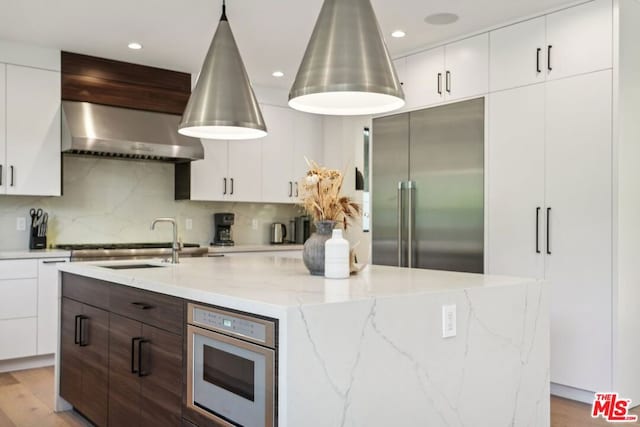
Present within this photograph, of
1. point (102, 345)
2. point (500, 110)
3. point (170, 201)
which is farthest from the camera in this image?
point (170, 201)

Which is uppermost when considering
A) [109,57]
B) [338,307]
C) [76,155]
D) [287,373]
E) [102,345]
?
[109,57]

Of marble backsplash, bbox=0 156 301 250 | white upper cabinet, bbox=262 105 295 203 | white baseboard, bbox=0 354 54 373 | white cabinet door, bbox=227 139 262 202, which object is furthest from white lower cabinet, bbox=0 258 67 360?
white upper cabinet, bbox=262 105 295 203

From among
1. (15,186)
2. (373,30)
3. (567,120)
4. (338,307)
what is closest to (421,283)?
(338,307)

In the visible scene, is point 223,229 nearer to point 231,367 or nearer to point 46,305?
point 46,305

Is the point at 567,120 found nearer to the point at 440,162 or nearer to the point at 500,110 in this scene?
the point at 500,110

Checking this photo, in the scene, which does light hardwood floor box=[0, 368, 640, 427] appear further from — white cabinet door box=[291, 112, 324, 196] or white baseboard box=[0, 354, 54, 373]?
white cabinet door box=[291, 112, 324, 196]

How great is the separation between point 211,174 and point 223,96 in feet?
9.41

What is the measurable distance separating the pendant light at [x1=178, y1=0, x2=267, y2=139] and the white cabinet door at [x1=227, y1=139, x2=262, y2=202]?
2823mm

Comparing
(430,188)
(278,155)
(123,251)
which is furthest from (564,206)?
(123,251)

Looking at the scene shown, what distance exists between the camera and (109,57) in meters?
5.08

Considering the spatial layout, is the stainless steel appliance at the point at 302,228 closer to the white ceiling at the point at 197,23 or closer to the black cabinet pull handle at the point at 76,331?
the white ceiling at the point at 197,23

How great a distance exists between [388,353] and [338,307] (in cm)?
26

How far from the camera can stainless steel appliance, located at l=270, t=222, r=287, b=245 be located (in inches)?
255

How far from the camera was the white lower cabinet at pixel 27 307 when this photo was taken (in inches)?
174
